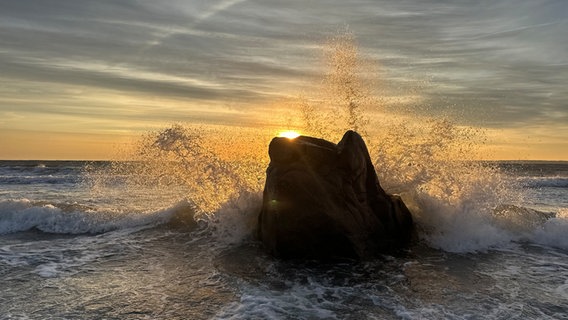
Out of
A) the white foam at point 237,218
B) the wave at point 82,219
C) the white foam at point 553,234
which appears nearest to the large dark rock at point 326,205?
the white foam at point 237,218

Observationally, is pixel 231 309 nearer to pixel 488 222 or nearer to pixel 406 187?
pixel 406 187

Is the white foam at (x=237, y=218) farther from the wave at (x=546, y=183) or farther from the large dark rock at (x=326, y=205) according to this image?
the wave at (x=546, y=183)

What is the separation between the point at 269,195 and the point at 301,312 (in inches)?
138

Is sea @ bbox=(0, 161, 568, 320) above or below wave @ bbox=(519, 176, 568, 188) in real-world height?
above

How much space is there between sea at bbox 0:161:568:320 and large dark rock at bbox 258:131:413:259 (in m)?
0.36

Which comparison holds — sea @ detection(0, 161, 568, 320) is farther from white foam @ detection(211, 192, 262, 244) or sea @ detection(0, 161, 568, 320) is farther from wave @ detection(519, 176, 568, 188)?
wave @ detection(519, 176, 568, 188)

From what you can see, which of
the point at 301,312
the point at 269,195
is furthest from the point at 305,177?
the point at 301,312

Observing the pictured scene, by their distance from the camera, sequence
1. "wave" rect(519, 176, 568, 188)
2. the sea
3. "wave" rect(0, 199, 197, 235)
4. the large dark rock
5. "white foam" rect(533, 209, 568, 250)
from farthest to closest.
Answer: "wave" rect(519, 176, 568, 188) < "wave" rect(0, 199, 197, 235) < "white foam" rect(533, 209, 568, 250) < the large dark rock < the sea

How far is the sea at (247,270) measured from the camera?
19.2ft

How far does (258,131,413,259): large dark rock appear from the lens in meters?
8.28

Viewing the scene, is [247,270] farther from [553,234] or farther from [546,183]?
[546,183]

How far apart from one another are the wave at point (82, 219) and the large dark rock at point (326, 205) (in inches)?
158

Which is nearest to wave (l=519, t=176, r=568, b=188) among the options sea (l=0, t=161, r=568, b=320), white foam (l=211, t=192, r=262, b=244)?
sea (l=0, t=161, r=568, b=320)

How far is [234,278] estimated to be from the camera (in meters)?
7.29
